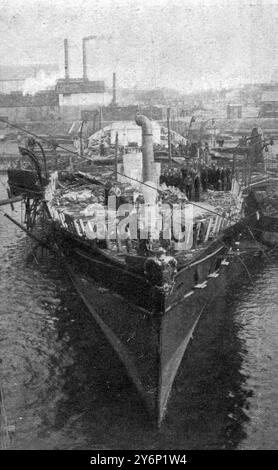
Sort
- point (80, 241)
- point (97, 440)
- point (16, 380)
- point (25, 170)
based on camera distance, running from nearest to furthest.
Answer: point (97, 440) < point (16, 380) < point (80, 241) < point (25, 170)

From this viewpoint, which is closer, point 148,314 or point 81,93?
point 148,314

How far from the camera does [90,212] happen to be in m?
15.4

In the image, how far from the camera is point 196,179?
17.0 m

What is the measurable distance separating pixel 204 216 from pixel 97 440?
7.62 metres

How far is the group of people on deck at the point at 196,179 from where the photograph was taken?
16.7 metres

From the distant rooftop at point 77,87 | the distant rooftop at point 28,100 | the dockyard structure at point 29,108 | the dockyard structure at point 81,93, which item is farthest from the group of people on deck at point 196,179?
the distant rooftop at point 77,87

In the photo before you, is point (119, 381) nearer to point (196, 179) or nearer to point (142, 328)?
point (142, 328)

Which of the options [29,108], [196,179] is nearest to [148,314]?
[196,179]

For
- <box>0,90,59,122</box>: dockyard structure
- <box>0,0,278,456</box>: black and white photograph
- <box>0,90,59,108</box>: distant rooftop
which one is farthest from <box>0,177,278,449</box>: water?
<box>0,90,59,108</box>: distant rooftop

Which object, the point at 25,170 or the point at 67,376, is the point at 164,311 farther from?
the point at 25,170

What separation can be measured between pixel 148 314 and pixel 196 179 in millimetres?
8024

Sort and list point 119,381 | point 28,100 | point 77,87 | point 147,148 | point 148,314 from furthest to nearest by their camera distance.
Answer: point 77,87 → point 28,100 → point 147,148 → point 119,381 → point 148,314

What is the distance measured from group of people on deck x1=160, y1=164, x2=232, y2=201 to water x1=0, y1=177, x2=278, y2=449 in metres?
3.88

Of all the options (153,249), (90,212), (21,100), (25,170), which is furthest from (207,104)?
(153,249)
